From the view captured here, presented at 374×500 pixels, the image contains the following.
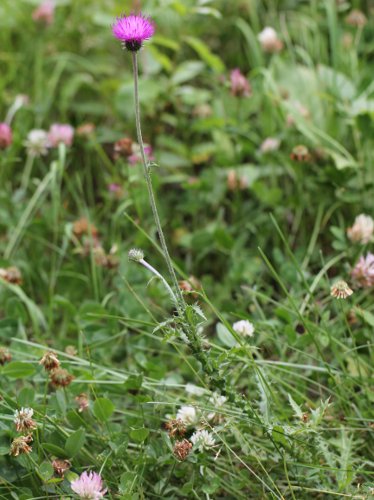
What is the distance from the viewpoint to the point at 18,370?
4.77ft

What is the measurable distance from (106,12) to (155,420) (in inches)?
61.4

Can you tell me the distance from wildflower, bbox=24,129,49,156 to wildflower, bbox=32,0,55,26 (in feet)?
1.68

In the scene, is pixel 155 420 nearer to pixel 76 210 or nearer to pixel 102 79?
pixel 76 210

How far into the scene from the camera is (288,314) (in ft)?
5.14

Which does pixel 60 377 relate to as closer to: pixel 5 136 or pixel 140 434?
pixel 140 434

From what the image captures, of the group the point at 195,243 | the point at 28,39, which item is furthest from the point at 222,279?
the point at 28,39

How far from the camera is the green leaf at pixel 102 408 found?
4.38 ft

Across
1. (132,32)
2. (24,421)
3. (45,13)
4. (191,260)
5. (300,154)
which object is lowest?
(191,260)

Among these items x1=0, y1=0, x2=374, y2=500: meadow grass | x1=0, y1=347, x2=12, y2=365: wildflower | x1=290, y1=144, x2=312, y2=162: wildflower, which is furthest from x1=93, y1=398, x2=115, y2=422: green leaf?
x1=290, y1=144, x2=312, y2=162: wildflower

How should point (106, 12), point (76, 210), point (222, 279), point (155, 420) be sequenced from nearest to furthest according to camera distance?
point (155, 420) < point (222, 279) < point (76, 210) < point (106, 12)

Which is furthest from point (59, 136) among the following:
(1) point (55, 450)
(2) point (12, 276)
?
(1) point (55, 450)

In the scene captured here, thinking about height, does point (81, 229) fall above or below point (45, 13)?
below

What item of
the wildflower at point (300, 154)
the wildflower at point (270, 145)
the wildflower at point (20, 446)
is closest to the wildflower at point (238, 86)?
the wildflower at point (270, 145)

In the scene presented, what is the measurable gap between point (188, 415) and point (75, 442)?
8.1 inches
